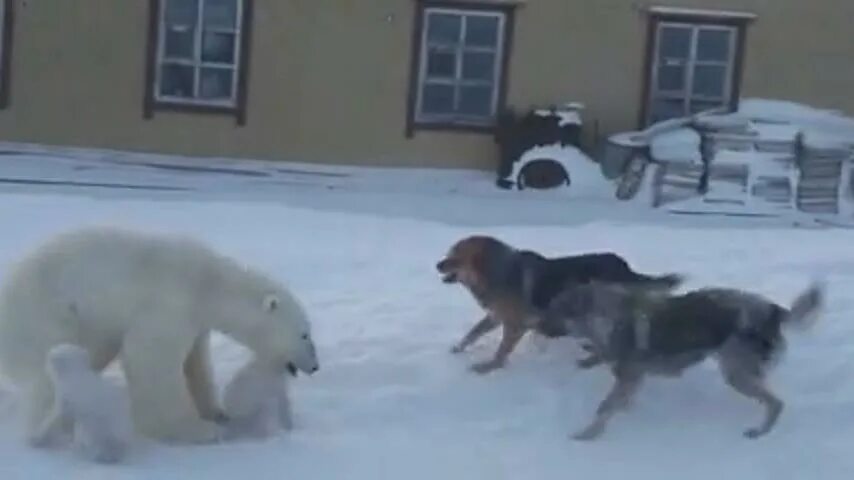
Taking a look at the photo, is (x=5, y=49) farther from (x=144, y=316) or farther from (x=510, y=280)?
(x=144, y=316)

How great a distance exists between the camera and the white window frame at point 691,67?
1784 centimetres

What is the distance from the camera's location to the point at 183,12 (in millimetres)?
17359

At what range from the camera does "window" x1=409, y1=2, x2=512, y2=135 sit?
1755 centimetres

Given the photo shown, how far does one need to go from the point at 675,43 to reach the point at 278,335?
40.3 feet

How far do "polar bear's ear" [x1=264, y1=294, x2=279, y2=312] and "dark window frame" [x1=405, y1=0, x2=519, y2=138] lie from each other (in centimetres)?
1136

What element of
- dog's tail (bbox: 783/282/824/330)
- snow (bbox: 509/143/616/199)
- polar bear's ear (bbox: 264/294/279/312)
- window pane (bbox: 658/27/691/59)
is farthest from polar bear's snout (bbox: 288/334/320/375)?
window pane (bbox: 658/27/691/59)

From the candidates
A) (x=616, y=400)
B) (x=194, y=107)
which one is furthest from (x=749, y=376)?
(x=194, y=107)

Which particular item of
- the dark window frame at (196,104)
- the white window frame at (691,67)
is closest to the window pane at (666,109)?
the white window frame at (691,67)

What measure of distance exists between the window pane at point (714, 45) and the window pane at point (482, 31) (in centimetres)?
215

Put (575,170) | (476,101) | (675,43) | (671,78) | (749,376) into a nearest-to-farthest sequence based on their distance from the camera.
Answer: (749,376)
(575,170)
(476,101)
(675,43)
(671,78)

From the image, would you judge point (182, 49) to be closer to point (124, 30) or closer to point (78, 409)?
point (124, 30)

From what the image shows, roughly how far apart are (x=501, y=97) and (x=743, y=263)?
8528 millimetres

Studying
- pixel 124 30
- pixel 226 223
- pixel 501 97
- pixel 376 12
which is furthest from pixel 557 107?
pixel 226 223

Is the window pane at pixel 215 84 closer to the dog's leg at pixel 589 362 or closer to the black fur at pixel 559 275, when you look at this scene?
the black fur at pixel 559 275
